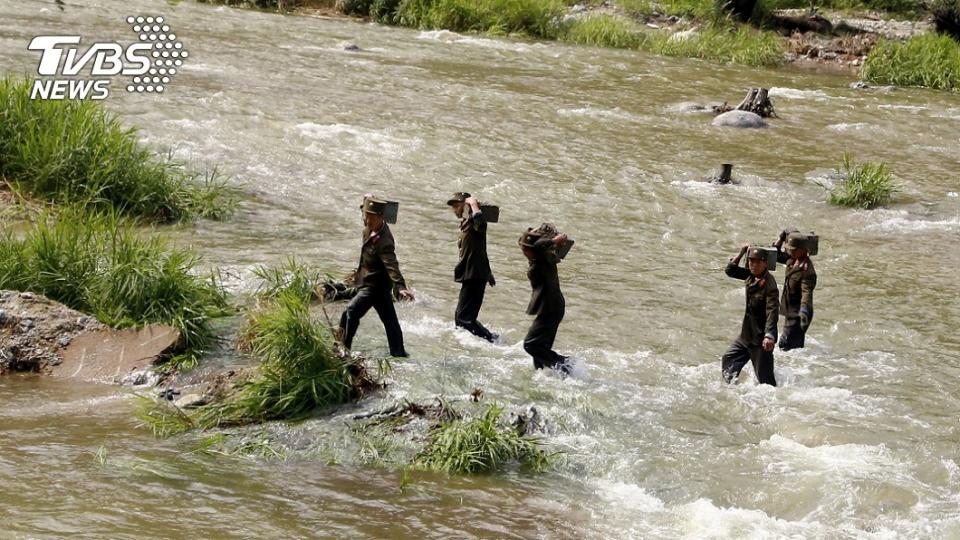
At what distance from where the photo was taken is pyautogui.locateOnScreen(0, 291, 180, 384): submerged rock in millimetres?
9820

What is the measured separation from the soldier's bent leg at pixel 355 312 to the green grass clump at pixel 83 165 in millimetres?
4485

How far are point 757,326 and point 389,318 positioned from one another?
10.2ft

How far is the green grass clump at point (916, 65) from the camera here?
28156mm

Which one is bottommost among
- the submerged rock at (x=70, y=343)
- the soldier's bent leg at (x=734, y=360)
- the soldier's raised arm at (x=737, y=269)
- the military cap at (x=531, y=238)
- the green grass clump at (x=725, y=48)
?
the submerged rock at (x=70, y=343)

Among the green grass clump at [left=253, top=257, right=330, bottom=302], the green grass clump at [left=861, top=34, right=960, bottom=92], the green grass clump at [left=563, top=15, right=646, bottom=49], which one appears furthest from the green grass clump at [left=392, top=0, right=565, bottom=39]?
the green grass clump at [left=253, top=257, right=330, bottom=302]

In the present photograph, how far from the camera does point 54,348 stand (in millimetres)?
9922

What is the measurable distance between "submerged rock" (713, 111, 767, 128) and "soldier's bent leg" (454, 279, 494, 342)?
12168mm

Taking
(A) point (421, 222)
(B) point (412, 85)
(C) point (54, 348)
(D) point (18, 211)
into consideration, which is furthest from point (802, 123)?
(C) point (54, 348)

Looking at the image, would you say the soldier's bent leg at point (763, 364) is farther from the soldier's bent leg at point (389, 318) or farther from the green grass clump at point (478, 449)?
the soldier's bent leg at point (389, 318)

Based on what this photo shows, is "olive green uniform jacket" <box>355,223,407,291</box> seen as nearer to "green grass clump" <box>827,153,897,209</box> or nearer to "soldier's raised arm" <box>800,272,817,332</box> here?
"soldier's raised arm" <box>800,272,817,332</box>

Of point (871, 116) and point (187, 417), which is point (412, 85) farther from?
point (187, 417)

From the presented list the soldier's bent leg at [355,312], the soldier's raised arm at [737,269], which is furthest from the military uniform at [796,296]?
the soldier's bent leg at [355,312]

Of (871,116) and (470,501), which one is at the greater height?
(871,116)

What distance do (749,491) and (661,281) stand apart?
542 cm
